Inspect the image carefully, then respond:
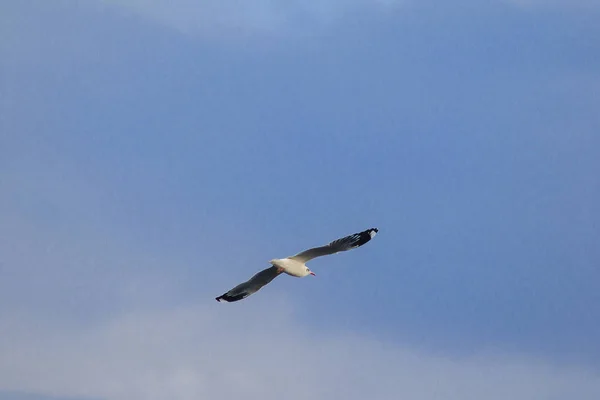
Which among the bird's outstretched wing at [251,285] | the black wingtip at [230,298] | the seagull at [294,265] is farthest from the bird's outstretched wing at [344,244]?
the black wingtip at [230,298]

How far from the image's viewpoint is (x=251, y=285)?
2435 inches

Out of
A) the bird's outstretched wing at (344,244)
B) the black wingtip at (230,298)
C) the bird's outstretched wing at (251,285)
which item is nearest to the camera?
the bird's outstretched wing at (344,244)

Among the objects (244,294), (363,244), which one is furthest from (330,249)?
(244,294)

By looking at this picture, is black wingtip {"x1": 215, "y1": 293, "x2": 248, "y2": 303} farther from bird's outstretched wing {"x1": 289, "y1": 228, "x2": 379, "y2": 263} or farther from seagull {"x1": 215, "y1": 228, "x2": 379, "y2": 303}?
bird's outstretched wing {"x1": 289, "y1": 228, "x2": 379, "y2": 263}

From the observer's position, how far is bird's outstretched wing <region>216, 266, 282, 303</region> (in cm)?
6112

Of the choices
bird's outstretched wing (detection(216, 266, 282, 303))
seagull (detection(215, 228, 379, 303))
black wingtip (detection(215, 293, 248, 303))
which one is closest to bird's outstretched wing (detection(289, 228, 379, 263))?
seagull (detection(215, 228, 379, 303))

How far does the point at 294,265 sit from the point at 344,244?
3.14 metres

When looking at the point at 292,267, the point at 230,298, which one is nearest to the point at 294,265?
the point at 292,267

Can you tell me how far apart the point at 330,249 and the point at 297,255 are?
1.79m

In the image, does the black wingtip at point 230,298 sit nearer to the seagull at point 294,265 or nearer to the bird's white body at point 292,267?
the seagull at point 294,265

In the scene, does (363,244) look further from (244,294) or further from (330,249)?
(244,294)

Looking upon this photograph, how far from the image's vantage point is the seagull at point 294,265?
58750mm

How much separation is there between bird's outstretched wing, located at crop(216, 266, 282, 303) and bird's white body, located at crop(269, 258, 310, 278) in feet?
2.24

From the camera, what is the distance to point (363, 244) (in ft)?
194
